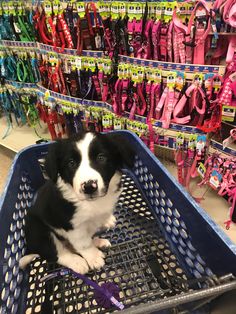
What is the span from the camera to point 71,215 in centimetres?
110

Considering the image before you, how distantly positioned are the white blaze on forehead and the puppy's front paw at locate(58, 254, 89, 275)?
1.12 ft

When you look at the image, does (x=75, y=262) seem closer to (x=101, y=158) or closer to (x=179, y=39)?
(x=101, y=158)

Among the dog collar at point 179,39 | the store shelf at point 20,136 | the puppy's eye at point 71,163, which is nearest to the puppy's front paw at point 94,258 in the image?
the puppy's eye at point 71,163

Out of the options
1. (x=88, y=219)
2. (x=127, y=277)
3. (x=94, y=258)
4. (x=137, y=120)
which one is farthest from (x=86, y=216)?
(x=137, y=120)

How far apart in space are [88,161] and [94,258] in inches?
16.4

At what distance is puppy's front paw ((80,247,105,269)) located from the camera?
1.14 m

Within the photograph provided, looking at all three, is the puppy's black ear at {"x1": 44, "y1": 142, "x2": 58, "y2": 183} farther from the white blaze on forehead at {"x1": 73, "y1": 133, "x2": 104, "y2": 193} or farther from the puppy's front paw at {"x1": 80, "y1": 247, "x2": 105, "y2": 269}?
the puppy's front paw at {"x1": 80, "y1": 247, "x2": 105, "y2": 269}

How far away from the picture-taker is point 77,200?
3.60 feet

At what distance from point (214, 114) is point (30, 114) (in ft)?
6.21

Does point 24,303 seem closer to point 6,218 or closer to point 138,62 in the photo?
point 6,218

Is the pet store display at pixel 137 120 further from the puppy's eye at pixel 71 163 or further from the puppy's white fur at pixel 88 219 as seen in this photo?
the puppy's eye at pixel 71 163

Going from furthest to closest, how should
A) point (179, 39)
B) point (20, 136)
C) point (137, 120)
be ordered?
point (20, 136)
point (137, 120)
point (179, 39)

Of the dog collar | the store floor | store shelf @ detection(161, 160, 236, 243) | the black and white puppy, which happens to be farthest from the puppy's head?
store shelf @ detection(161, 160, 236, 243)

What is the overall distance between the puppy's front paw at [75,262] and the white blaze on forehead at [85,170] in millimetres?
342
